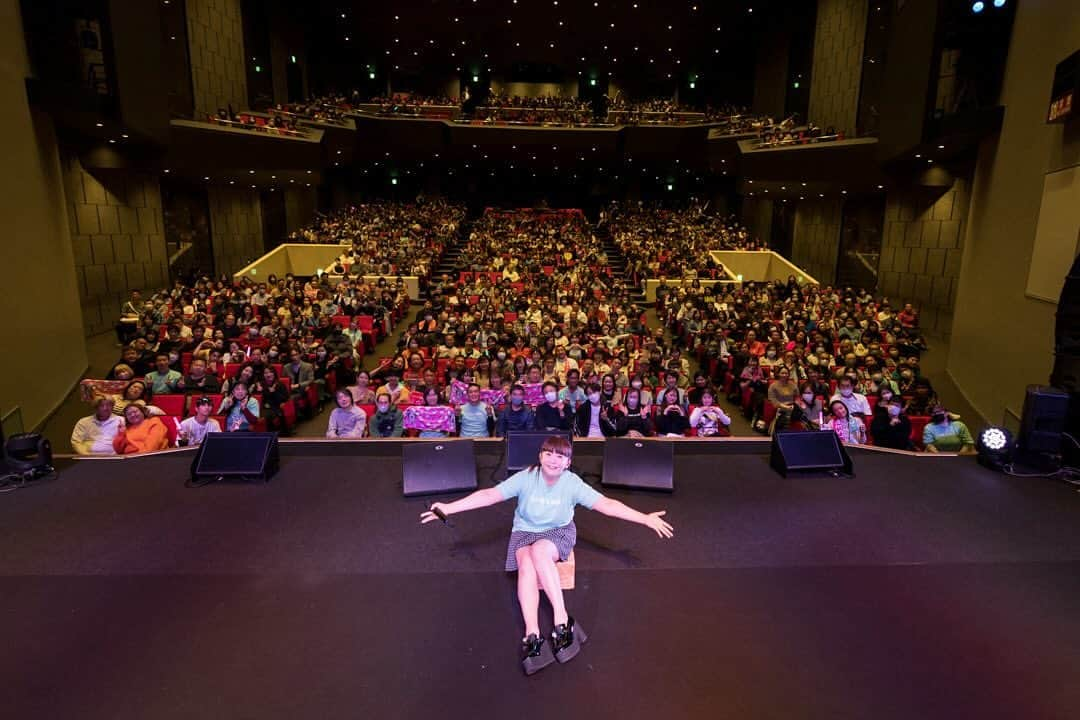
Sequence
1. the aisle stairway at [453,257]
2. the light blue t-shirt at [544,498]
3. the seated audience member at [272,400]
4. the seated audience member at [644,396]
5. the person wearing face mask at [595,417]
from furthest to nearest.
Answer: the aisle stairway at [453,257], the seated audience member at [272,400], the seated audience member at [644,396], the person wearing face mask at [595,417], the light blue t-shirt at [544,498]

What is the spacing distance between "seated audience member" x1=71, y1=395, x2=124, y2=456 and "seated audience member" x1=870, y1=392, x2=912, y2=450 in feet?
20.2

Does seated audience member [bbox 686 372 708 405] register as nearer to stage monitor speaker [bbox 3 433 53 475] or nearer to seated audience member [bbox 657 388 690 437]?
seated audience member [bbox 657 388 690 437]

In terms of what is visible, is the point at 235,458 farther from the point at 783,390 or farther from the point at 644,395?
the point at 783,390

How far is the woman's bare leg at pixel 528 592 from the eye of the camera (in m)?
2.70

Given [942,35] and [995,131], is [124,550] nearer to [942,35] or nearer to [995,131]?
[995,131]

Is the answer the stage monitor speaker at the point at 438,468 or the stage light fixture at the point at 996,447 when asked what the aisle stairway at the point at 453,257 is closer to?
the stage monitor speaker at the point at 438,468

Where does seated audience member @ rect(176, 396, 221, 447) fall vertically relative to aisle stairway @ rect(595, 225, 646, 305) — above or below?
below

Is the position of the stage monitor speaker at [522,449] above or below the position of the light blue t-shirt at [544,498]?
below

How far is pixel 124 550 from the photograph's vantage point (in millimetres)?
3459

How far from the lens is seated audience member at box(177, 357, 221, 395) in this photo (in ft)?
22.2

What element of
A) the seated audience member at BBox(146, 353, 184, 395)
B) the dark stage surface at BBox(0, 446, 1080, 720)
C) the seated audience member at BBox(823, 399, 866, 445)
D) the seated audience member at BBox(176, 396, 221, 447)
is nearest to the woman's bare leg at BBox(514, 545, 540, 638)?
the dark stage surface at BBox(0, 446, 1080, 720)

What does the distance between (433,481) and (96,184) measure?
439 inches

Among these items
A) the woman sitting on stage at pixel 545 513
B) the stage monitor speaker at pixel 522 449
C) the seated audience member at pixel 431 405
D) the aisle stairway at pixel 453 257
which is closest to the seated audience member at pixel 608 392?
the seated audience member at pixel 431 405

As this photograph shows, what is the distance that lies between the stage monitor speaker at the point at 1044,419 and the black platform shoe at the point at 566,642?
369 cm
